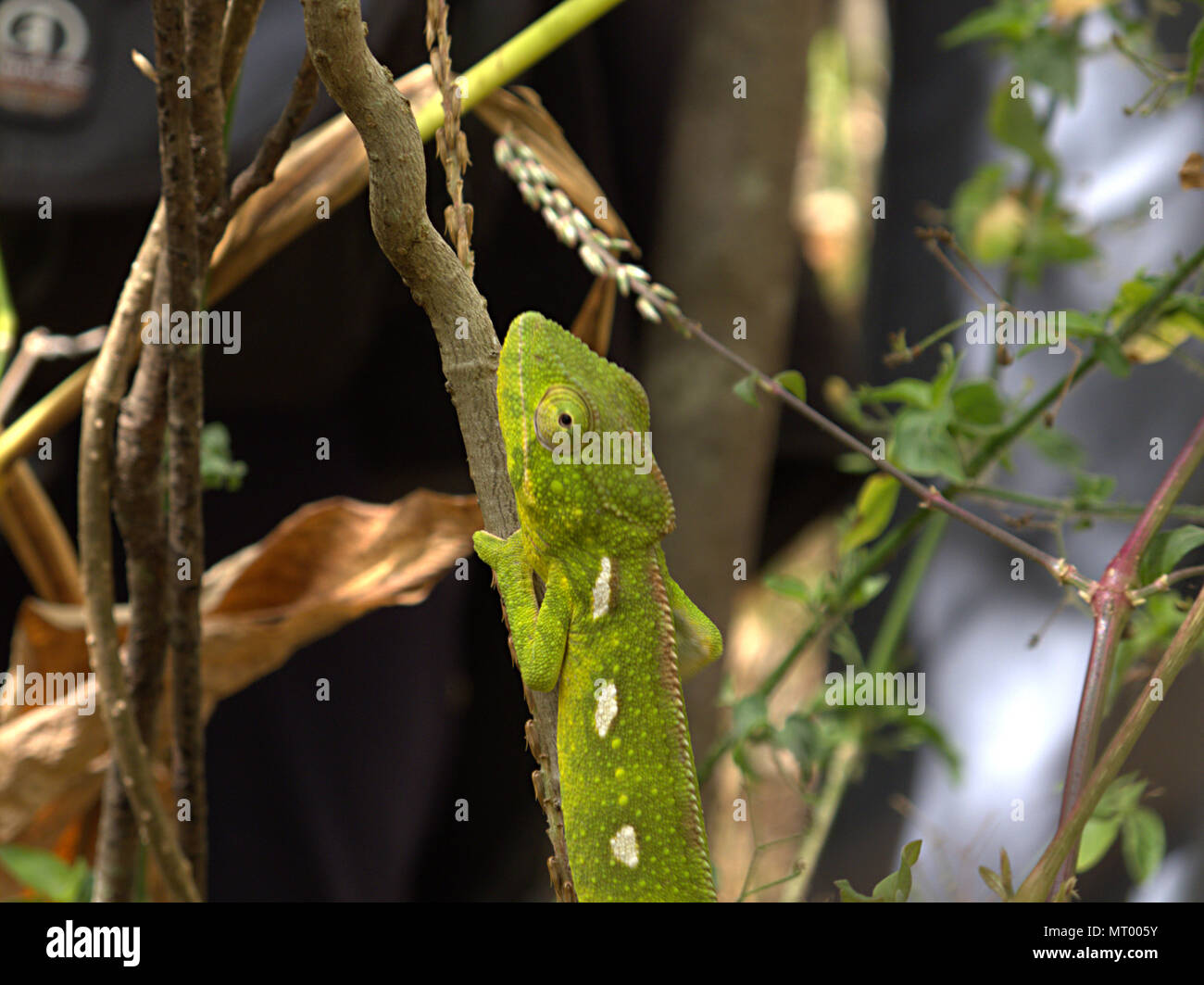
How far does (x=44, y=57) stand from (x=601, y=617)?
1.11m

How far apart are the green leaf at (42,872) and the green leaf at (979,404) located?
3.14ft

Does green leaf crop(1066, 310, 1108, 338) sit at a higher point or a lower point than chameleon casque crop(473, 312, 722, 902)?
higher

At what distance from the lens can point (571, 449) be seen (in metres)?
0.76

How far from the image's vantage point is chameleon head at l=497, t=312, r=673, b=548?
766 mm

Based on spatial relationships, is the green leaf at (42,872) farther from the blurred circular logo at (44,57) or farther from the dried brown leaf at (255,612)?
the blurred circular logo at (44,57)

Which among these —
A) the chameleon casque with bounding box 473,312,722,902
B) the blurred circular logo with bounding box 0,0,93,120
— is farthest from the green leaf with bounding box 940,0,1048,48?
the blurred circular logo with bounding box 0,0,93,120

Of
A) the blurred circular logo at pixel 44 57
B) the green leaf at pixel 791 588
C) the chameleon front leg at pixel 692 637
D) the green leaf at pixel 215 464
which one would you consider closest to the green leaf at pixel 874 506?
the green leaf at pixel 791 588

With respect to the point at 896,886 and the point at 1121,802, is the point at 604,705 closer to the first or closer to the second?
the point at 896,886

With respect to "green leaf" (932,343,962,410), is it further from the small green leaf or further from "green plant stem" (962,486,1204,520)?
Answer: the small green leaf

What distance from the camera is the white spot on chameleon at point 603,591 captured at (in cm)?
78

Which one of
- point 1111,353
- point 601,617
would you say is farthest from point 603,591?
point 1111,353
